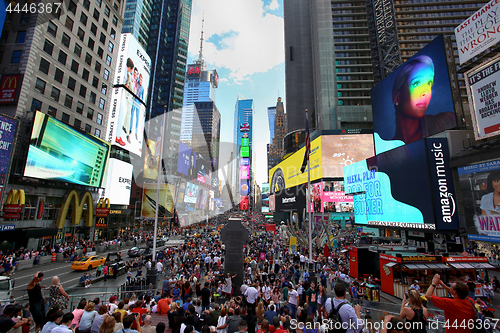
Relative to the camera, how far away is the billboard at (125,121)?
45.4 meters

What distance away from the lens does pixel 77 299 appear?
34.9ft

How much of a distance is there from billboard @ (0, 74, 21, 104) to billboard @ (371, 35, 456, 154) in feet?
154

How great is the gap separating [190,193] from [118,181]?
89.0 feet

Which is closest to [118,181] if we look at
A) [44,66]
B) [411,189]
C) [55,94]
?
[55,94]

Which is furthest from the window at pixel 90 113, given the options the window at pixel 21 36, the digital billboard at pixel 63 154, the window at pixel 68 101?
the window at pixel 21 36

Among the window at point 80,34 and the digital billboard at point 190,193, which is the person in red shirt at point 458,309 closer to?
the window at point 80,34

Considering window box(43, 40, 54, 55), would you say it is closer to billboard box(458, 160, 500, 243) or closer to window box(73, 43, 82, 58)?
window box(73, 43, 82, 58)

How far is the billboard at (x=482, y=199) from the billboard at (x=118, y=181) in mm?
48363

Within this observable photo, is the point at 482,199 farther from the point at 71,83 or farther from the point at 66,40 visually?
the point at 66,40

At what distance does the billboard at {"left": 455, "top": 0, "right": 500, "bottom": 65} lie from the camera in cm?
2030

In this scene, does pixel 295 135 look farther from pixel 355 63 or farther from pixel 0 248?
pixel 0 248

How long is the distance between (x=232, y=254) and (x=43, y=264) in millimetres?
21303

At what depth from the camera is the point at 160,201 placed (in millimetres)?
65625

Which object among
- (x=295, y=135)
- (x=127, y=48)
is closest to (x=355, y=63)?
(x=295, y=135)
